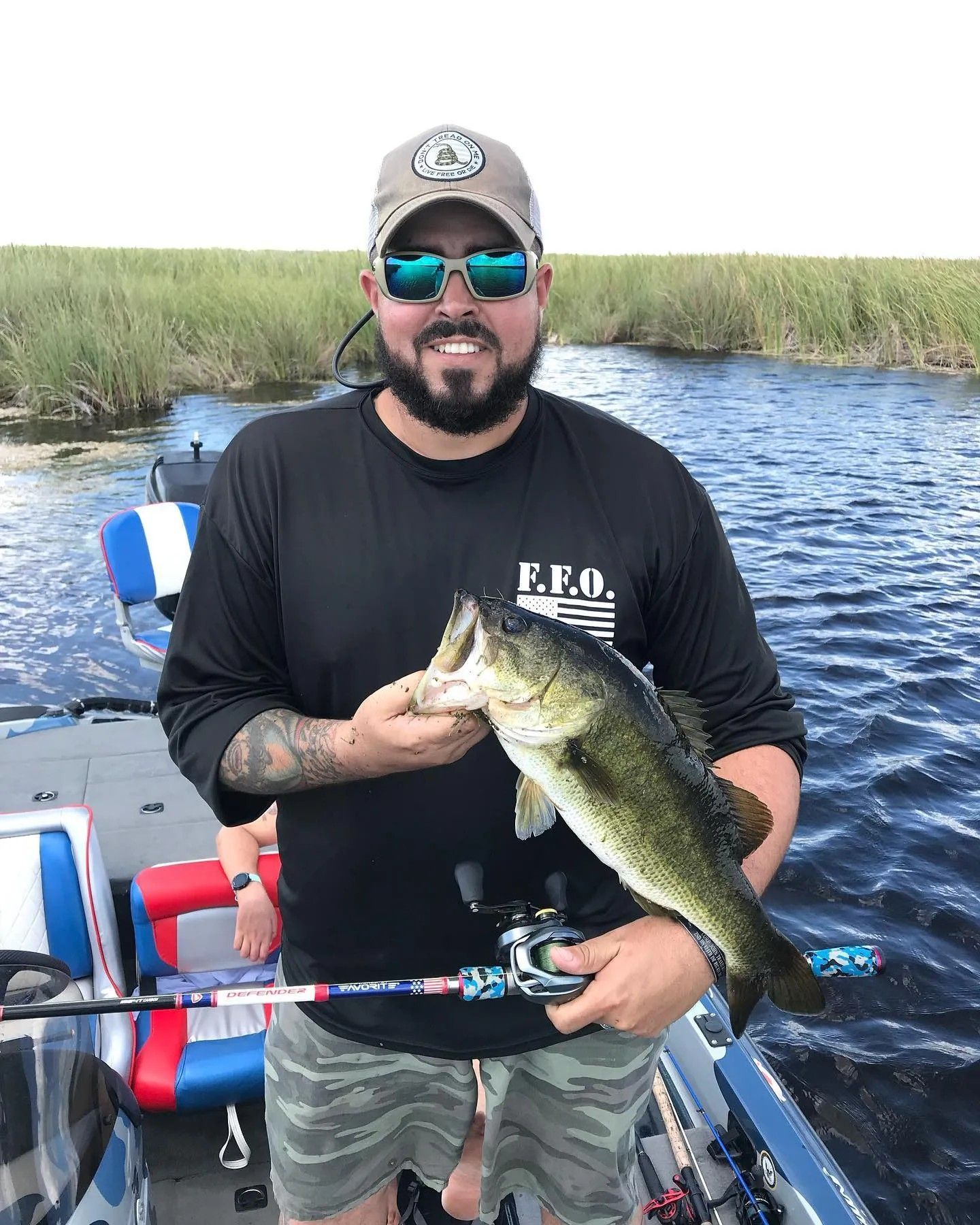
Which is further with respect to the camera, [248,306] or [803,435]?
[248,306]

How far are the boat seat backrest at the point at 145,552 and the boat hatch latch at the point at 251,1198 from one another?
4.18m

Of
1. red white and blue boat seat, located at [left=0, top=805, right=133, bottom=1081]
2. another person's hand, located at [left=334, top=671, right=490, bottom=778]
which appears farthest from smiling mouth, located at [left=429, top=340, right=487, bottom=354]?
red white and blue boat seat, located at [left=0, top=805, right=133, bottom=1081]

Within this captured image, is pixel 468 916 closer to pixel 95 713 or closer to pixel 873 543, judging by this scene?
pixel 95 713

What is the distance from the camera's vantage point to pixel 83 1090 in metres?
2.10

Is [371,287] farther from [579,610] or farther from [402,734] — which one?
[402,734]

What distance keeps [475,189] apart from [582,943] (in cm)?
162

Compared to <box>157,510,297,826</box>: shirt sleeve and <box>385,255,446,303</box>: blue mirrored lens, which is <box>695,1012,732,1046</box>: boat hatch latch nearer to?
<box>157,510,297,826</box>: shirt sleeve

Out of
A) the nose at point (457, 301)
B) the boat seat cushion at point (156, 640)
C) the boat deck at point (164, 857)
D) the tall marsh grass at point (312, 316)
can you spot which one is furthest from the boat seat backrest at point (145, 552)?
the tall marsh grass at point (312, 316)

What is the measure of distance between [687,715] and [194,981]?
7.63ft

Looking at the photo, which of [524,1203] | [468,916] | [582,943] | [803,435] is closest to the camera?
[582,943]

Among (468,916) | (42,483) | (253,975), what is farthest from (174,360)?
(468,916)

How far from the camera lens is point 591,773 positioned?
1.86 m

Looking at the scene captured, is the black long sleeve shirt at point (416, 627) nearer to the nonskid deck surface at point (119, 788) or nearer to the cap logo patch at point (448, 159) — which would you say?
the cap logo patch at point (448, 159)

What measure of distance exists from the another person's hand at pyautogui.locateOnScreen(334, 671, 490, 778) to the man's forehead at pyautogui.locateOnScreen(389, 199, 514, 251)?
38.6 inches
